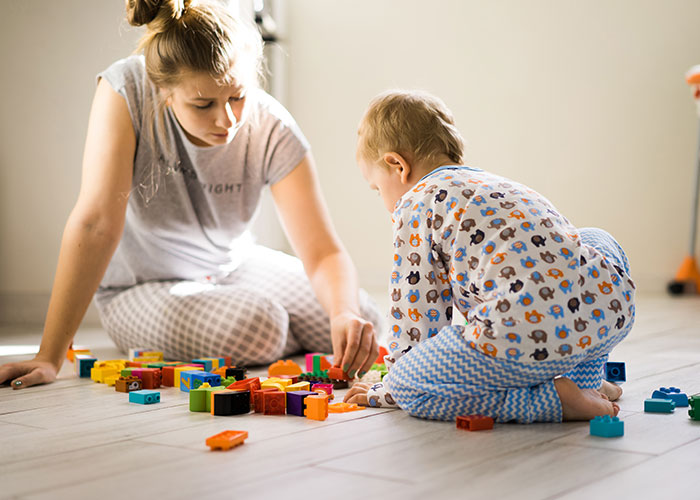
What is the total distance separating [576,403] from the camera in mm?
1104

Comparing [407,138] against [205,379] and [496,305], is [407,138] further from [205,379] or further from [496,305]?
[205,379]

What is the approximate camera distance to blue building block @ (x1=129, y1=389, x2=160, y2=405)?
1.28 m

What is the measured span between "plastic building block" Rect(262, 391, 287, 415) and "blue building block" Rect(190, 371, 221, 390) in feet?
0.54

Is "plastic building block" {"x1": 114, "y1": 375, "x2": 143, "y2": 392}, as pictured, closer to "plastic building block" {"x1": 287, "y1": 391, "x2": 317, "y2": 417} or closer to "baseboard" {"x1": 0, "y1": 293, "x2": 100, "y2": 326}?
"plastic building block" {"x1": 287, "y1": 391, "x2": 317, "y2": 417}

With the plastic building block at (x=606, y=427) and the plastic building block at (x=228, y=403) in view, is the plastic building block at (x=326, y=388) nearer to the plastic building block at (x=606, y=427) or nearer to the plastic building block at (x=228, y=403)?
the plastic building block at (x=228, y=403)

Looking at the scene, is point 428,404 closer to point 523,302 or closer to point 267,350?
point 523,302

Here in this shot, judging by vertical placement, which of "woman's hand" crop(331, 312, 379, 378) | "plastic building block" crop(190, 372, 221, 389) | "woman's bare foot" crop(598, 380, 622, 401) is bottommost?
"woman's bare foot" crop(598, 380, 622, 401)

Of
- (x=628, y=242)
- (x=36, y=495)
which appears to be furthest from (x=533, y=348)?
(x=628, y=242)

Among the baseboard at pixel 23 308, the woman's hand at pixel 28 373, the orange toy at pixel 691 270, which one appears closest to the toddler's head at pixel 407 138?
the woman's hand at pixel 28 373

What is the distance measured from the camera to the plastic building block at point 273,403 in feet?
3.92

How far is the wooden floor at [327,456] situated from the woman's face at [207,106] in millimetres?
573

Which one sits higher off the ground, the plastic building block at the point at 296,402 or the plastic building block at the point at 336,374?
the plastic building block at the point at 336,374

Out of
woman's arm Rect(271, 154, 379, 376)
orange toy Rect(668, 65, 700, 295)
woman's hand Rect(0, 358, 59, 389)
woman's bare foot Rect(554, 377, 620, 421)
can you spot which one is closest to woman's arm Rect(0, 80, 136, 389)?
woman's hand Rect(0, 358, 59, 389)

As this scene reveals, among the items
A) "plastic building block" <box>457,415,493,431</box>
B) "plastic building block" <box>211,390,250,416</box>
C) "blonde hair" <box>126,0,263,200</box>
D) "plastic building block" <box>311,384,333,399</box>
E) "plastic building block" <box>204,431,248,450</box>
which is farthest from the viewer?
"blonde hair" <box>126,0,263,200</box>
